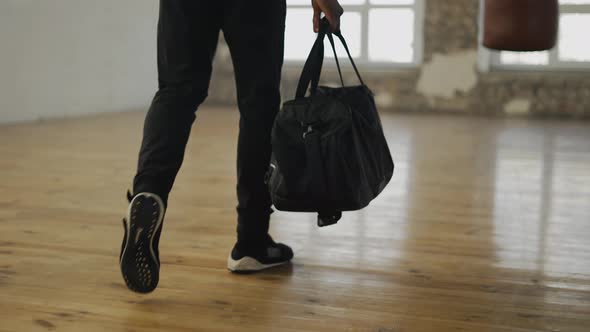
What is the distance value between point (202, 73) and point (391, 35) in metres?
6.59

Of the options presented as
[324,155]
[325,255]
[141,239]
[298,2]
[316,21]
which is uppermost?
[316,21]

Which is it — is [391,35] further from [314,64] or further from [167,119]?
[167,119]

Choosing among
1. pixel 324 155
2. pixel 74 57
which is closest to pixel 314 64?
pixel 324 155

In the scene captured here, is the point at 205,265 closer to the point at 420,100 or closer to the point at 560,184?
the point at 560,184

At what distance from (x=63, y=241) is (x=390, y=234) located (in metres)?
1.05

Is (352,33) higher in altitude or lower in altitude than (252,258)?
lower

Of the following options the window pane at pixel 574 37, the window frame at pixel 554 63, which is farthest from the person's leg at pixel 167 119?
the window pane at pixel 574 37

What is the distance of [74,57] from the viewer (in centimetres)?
687

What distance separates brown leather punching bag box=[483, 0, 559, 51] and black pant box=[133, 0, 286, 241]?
156 centimetres

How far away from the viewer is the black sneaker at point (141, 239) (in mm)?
1673

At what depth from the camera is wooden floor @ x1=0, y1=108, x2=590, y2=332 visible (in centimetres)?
170

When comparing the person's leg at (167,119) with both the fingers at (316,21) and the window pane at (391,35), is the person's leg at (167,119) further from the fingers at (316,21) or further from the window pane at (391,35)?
the window pane at (391,35)

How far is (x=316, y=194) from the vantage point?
5.49 ft

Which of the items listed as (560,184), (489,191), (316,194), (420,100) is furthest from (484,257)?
(420,100)
